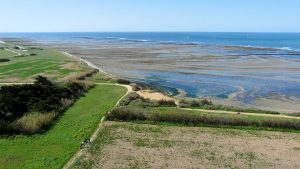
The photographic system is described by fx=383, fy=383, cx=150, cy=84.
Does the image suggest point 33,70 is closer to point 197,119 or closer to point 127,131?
point 127,131

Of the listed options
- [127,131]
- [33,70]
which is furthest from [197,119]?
[33,70]

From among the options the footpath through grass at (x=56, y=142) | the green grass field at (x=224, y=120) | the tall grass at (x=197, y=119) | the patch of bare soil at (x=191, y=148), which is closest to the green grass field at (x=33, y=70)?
the footpath through grass at (x=56, y=142)

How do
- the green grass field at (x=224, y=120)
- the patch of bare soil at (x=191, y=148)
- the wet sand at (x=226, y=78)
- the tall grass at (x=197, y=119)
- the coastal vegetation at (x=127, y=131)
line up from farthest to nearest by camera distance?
the wet sand at (x=226, y=78) < the tall grass at (x=197, y=119) < the green grass field at (x=224, y=120) < the coastal vegetation at (x=127, y=131) < the patch of bare soil at (x=191, y=148)

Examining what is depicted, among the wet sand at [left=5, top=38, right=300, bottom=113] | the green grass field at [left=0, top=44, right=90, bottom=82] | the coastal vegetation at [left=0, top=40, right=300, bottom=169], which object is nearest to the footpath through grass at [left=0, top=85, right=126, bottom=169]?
the coastal vegetation at [left=0, top=40, right=300, bottom=169]

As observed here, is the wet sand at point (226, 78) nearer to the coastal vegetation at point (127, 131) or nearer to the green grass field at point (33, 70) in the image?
the green grass field at point (33, 70)

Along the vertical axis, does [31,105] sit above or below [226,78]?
above

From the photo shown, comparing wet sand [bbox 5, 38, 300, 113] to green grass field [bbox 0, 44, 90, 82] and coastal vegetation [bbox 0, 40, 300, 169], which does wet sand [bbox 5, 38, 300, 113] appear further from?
coastal vegetation [bbox 0, 40, 300, 169]
